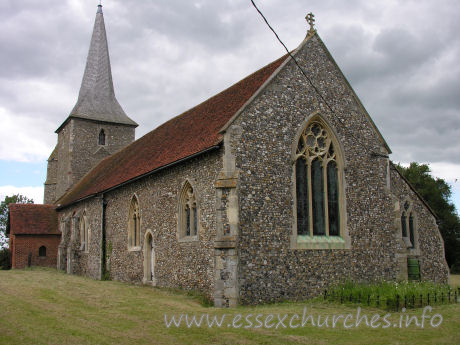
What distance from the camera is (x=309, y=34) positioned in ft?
54.4

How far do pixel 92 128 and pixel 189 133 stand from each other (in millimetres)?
19107

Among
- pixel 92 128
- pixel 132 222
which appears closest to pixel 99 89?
pixel 92 128

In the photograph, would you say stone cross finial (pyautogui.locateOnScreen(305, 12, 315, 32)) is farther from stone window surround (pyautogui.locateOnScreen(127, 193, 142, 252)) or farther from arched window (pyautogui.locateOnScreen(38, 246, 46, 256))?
arched window (pyautogui.locateOnScreen(38, 246, 46, 256))

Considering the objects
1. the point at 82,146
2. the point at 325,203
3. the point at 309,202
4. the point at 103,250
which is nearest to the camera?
the point at 309,202

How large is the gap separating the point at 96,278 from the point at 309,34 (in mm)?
15773

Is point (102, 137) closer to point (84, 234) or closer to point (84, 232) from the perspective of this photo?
point (84, 232)

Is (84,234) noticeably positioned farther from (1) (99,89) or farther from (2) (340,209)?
(2) (340,209)

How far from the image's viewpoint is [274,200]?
1431cm

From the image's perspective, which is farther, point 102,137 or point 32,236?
point 102,137

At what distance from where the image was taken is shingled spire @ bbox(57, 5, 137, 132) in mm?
36031

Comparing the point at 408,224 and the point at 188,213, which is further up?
the point at 188,213

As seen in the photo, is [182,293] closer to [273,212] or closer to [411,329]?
[273,212]

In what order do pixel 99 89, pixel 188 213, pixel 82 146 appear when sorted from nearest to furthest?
1. pixel 188 213
2. pixel 82 146
3. pixel 99 89

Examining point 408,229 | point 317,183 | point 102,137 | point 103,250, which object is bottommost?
point 103,250
